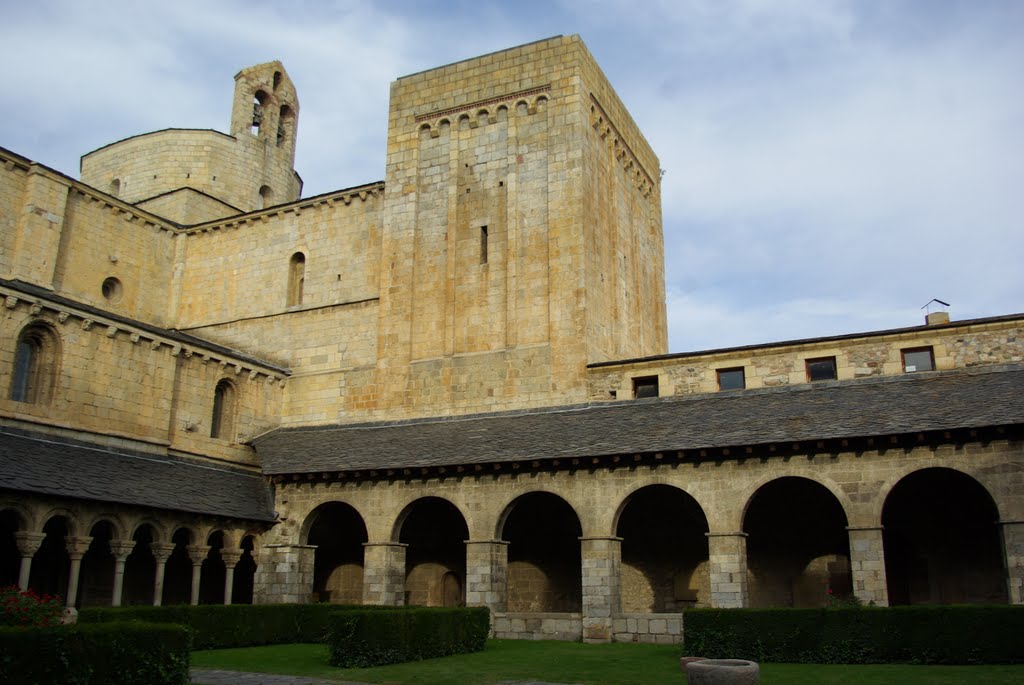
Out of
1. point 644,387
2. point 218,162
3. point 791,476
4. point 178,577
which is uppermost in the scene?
point 218,162

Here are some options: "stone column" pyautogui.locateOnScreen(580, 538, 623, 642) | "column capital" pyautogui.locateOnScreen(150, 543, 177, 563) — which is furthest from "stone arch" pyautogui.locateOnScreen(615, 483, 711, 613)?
"column capital" pyautogui.locateOnScreen(150, 543, 177, 563)

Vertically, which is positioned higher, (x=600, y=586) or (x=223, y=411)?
(x=223, y=411)

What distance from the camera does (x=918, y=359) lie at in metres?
26.1

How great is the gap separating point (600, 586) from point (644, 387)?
7.61m

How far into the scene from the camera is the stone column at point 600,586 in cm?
2334

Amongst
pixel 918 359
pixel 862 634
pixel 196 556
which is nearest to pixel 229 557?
pixel 196 556

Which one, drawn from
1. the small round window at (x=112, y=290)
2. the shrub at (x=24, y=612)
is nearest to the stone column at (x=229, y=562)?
the small round window at (x=112, y=290)

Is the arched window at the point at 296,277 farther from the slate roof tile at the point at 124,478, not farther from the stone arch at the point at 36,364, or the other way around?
the stone arch at the point at 36,364

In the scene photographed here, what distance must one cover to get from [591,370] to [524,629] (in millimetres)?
8790

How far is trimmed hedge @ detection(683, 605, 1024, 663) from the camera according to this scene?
54.2 feet

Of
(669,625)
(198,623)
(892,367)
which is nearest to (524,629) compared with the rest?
(669,625)

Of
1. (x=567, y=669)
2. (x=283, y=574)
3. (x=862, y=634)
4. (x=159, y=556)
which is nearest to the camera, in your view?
(x=567, y=669)

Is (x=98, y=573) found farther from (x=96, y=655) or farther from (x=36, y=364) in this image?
(x=96, y=655)

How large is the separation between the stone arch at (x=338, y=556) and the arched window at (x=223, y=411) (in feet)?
14.4
